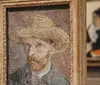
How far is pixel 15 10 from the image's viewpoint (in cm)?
136

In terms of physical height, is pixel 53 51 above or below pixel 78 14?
below

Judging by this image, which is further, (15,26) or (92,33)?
(92,33)

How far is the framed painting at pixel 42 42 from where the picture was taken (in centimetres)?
127

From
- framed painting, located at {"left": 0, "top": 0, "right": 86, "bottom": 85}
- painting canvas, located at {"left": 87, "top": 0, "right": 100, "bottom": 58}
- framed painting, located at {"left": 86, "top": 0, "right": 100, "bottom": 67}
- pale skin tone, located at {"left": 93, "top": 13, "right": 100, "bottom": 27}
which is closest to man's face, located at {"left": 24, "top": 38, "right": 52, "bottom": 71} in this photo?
framed painting, located at {"left": 0, "top": 0, "right": 86, "bottom": 85}

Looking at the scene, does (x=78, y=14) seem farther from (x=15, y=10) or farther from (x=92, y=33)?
(x=92, y=33)

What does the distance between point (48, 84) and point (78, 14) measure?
0.98ft

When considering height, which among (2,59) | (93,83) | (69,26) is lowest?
(93,83)

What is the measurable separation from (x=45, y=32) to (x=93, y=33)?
2.71 meters

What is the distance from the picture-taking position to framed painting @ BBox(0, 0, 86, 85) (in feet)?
4.18

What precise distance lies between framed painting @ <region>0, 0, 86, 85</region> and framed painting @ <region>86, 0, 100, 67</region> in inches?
79.9

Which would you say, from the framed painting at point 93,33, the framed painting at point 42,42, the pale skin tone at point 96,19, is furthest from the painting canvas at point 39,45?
the pale skin tone at point 96,19

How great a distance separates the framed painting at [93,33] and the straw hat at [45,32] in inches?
80.4

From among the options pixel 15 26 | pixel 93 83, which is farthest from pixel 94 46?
pixel 15 26

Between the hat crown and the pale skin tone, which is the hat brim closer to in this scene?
the hat crown
